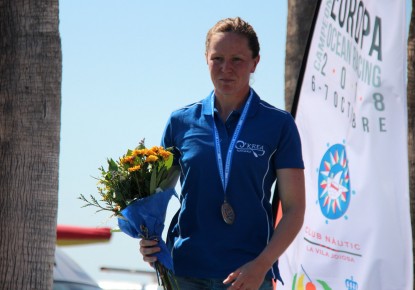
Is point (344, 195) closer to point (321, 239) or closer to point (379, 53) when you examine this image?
point (321, 239)

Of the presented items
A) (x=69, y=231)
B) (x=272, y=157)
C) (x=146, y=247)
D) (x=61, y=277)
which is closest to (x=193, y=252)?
(x=146, y=247)

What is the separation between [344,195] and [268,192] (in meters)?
2.62

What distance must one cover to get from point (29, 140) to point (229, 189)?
1.58 metres

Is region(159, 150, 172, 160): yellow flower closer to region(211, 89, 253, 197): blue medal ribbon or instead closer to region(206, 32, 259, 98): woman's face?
region(211, 89, 253, 197): blue medal ribbon

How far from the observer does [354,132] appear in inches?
293

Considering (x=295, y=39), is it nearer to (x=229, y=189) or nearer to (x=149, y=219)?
(x=229, y=189)

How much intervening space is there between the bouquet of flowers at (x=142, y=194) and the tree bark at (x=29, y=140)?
3.63ft

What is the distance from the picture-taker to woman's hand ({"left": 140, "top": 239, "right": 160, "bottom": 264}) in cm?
465

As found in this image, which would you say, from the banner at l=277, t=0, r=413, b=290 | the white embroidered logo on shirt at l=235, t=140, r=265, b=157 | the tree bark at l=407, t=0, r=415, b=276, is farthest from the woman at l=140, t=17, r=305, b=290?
the tree bark at l=407, t=0, r=415, b=276

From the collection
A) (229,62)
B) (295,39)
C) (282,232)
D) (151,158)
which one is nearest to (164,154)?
(151,158)

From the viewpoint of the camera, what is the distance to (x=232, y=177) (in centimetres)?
469

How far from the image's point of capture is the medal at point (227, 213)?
4637 mm

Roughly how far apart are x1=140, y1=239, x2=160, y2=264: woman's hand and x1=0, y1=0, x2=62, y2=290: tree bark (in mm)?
1288

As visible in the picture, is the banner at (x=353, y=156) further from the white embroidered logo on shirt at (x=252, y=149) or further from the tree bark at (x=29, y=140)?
the white embroidered logo on shirt at (x=252, y=149)
